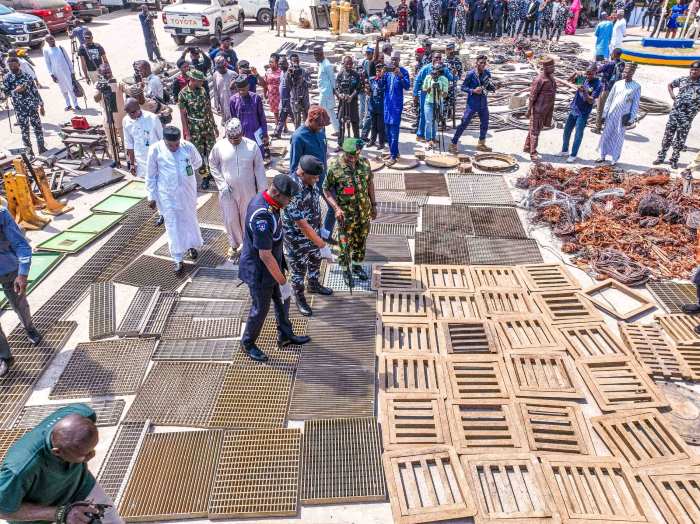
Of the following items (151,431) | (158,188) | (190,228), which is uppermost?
(158,188)

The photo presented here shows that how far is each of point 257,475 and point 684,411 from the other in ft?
12.5

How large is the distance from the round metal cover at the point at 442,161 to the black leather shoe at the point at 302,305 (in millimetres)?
Result: 4918

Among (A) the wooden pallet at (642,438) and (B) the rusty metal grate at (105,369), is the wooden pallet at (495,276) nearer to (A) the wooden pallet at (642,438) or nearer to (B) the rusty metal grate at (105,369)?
(A) the wooden pallet at (642,438)

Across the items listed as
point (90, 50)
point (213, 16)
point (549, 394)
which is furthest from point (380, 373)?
point (213, 16)

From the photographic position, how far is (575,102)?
9.05m

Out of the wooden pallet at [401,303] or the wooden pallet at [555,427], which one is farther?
the wooden pallet at [401,303]

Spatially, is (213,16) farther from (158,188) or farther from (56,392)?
(56,392)

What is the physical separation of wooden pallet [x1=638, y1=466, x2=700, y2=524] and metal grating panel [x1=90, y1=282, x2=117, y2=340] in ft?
17.3

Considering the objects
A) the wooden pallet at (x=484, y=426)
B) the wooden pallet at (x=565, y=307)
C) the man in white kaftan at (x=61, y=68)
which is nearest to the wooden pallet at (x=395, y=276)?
the wooden pallet at (x=565, y=307)

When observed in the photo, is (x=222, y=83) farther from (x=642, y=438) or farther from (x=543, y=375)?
(x=642, y=438)

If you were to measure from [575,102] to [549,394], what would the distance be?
657cm

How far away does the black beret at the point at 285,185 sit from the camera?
420 centimetres

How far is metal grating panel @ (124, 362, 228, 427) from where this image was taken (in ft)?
14.5

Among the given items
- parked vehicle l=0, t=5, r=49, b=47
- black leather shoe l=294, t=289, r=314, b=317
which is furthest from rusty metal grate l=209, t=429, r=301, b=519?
parked vehicle l=0, t=5, r=49, b=47
